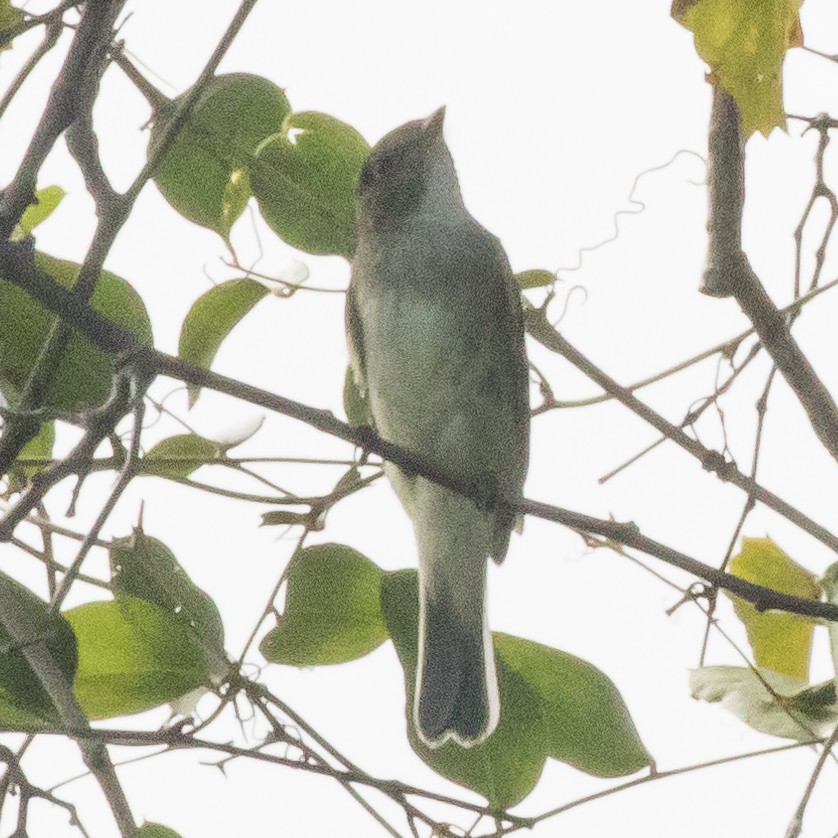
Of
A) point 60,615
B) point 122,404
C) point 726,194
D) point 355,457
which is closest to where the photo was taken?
point 122,404

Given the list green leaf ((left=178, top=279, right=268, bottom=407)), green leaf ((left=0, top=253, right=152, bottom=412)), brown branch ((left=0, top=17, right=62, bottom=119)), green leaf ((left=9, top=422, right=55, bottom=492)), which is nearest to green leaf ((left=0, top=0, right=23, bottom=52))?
brown branch ((left=0, top=17, right=62, bottom=119))

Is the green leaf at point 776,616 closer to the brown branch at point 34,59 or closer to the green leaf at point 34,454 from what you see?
the green leaf at point 34,454

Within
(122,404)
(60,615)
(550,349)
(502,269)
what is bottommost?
(60,615)

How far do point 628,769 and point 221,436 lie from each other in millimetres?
709

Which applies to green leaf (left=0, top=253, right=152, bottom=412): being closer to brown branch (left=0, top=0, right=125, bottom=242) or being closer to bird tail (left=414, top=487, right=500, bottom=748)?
brown branch (left=0, top=0, right=125, bottom=242)

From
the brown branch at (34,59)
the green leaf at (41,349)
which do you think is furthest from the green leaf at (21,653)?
the brown branch at (34,59)

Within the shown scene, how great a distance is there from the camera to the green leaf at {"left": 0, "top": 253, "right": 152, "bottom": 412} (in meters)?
1.67

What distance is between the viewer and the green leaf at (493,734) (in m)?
1.72

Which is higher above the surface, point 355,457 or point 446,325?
point 446,325

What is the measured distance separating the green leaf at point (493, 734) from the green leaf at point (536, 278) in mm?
556

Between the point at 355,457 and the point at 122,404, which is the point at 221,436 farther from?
the point at 122,404

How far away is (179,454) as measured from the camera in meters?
1.80

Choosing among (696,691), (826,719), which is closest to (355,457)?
(696,691)

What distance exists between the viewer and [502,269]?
8.37 feet
